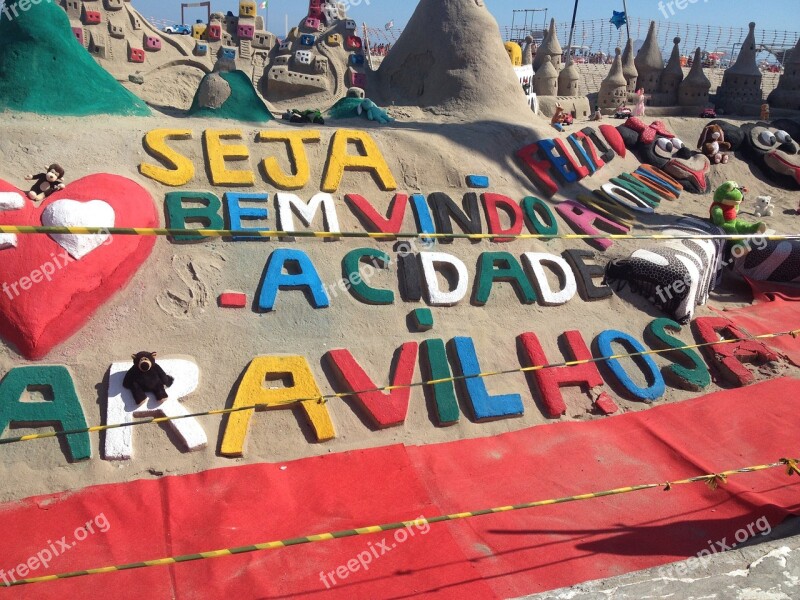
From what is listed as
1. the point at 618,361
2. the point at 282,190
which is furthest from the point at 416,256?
the point at 618,361

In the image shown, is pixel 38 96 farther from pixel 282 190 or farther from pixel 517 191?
pixel 517 191

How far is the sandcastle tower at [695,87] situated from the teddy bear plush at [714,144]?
8.22 m

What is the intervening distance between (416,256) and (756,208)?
8.54 metres

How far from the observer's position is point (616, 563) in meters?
4.85

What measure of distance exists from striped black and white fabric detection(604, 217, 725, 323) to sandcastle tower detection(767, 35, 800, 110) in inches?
593

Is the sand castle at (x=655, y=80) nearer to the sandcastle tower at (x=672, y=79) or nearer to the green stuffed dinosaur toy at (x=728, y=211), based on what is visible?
the sandcastle tower at (x=672, y=79)

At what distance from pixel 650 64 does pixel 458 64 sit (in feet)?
41.2

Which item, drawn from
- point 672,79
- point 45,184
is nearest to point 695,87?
point 672,79

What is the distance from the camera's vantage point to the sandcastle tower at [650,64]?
2270cm

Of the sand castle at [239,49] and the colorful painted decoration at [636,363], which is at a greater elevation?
the sand castle at [239,49]

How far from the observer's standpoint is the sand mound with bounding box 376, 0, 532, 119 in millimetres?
12453

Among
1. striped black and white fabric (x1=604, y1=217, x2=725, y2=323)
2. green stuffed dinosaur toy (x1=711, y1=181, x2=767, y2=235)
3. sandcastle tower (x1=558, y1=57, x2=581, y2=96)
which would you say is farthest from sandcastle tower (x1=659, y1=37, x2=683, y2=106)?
striped black and white fabric (x1=604, y1=217, x2=725, y2=323)

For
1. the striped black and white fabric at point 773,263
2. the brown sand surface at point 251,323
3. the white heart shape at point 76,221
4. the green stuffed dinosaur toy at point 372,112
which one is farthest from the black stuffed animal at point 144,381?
the striped black and white fabric at point 773,263

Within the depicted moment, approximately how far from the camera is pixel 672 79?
73.8ft
